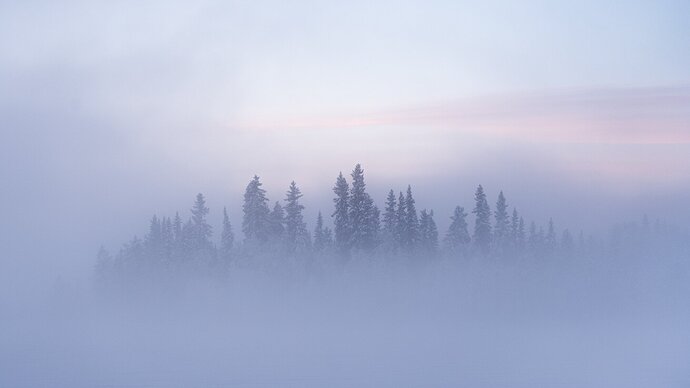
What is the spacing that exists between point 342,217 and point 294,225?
12.4ft

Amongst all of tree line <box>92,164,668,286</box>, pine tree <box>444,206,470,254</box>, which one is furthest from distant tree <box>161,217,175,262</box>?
pine tree <box>444,206,470,254</box>

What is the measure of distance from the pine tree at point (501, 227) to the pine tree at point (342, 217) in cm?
1213

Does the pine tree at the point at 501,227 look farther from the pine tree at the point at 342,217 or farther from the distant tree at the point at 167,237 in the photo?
the distant tree at the point at 167,237

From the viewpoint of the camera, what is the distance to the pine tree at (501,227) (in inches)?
2589

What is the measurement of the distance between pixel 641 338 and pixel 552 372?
1372 cm

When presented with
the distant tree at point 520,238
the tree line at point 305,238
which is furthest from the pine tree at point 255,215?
the distant tree at point 520,238

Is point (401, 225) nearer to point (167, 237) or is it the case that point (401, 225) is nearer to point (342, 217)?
point (342, 217)

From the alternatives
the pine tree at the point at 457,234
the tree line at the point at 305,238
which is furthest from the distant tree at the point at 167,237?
the pine tree at the point at 457,234

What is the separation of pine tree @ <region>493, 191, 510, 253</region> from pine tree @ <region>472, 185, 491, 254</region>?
0.85 meters

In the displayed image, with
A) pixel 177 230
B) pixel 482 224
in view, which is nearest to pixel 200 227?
pixel 177 230

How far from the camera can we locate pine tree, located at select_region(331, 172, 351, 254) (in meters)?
61.5

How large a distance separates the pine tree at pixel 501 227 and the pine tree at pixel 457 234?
8.10 ft

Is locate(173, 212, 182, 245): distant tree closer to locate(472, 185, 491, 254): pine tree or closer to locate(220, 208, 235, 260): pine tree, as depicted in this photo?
locate(220, 208, 235, 260): pine tree

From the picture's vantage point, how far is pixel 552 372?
132 ft
